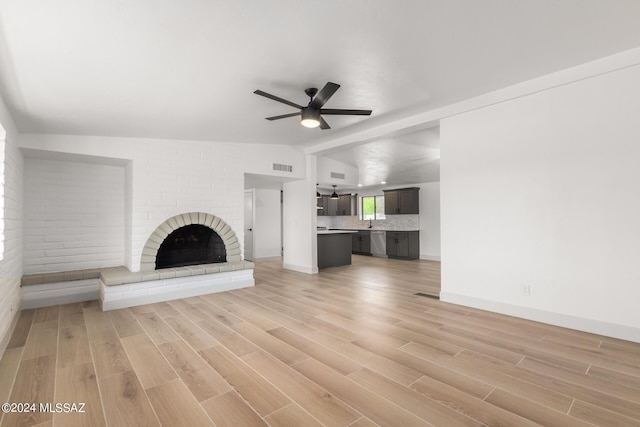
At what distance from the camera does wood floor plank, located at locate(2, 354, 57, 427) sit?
1.77 metres

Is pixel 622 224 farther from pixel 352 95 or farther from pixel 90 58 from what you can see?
pixel 90 58

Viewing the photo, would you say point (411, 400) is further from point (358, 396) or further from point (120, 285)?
point (120, 285)

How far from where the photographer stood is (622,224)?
2.85 metres

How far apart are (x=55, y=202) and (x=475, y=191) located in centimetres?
598

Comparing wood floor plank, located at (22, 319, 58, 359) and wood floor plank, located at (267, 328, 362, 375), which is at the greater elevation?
wood floor plank, located at (22, 319, 58, 359)

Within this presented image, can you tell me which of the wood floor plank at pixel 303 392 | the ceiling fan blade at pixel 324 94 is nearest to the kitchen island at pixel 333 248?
the ceiling fan blade at pixel 324 94

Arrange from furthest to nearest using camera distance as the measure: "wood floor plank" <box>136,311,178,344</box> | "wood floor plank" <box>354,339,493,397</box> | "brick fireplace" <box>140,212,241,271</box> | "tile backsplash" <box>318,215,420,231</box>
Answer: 1. "tile backsplash" <box>318,215,420,231</box>
2. "brick fireplace" <box>140,212,241,271</box>
3. "wood floor plank" <box>136,311,178,344</box>
4. "wood floor plank" <box>354,339,493,397</box>

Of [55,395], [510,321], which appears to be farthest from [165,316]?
[510,321]

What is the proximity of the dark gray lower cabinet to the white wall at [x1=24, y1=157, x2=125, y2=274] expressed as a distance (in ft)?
22.4

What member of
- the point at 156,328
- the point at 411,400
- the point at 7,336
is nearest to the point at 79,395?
the point at 156,328

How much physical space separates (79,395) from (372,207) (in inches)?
366

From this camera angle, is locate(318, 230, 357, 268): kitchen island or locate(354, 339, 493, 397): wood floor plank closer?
locate(354, 339, 493, 397): wood floor plank

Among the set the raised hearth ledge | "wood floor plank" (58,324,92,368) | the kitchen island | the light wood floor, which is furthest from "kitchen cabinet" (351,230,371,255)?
"wood floor plank" (58,324,92,368)

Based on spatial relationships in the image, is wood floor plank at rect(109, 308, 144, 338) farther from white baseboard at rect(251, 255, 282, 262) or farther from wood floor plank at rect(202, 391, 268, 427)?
white baseboard at rect(251, 255, 282, 262)
